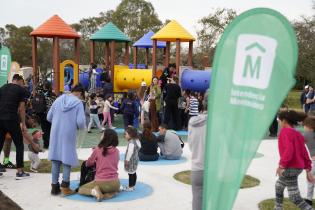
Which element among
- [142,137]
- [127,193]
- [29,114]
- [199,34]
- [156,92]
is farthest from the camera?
[199,34]

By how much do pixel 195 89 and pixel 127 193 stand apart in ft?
40.5

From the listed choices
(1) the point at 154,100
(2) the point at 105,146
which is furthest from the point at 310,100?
(2) the point at 105,146

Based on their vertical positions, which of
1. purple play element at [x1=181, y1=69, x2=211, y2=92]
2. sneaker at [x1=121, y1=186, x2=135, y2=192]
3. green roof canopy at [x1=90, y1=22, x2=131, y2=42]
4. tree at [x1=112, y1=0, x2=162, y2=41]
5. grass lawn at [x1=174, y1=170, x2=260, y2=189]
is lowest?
grass lawn at [x1=174, y1=170, x2=260, y2=189]

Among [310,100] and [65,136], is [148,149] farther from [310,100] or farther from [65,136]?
[310,100]

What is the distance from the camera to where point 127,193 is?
22.6 feet

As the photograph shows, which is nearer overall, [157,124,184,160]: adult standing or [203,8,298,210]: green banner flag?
[203,8,298,210]: green banner flag

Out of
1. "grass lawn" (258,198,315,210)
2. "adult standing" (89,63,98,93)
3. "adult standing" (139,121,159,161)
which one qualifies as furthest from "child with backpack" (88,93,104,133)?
"grass lawn" (258,198,315,210)

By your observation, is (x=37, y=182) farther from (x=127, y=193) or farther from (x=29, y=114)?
(x=29, y=114)

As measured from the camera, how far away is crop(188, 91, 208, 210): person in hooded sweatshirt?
4953mm

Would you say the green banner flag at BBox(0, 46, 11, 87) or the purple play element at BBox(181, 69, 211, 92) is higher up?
the green banner flag at BBox(0, 46, 11, 87)

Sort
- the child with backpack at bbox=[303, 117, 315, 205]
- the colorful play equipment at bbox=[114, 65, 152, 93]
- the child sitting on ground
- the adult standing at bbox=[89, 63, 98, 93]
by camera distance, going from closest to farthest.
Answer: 1. the child with backpack at bbox=[303, 117, 315, 205]
2. the child sitting on ground
3. the adult standing at bbox=[89, 63, 98, 93]
4. the colorful play equipment at bbox=[114, 65, 152, 93]

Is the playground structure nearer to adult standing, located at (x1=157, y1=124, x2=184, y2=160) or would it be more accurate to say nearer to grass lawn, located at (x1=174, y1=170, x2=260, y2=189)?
adult standing, located at (x1=157, y1=124, x2=184, y2=160)

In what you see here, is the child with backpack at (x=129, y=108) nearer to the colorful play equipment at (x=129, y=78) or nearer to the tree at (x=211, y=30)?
the colorful play equipment at (x=129, y=78)

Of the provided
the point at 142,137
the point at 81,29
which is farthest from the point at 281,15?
the point at 81,29
